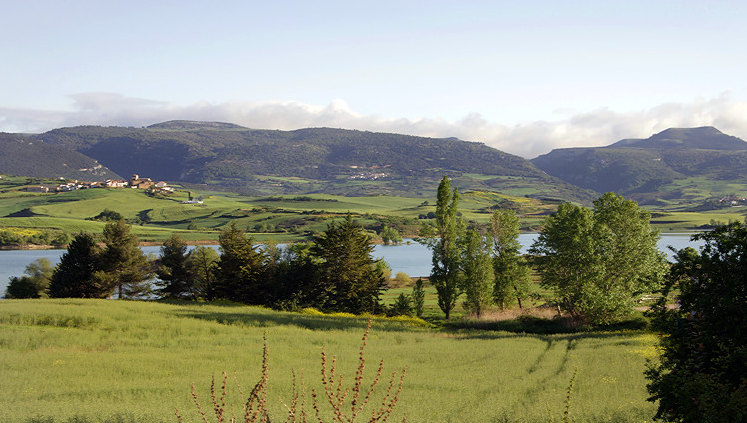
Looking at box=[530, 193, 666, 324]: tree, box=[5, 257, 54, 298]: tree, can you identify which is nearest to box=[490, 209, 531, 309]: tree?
box=[530, 193, 666, 324]: tree

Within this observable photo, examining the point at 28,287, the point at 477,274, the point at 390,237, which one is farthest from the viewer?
the point at 390,237

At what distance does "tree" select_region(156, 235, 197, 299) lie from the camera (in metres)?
58.2

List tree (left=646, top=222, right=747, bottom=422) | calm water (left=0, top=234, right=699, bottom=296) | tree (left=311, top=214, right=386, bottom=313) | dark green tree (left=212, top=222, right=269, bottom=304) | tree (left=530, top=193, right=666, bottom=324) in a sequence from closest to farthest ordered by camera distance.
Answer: tree (left=646, top=222, right=747, bottom=422), tree (left=530, top=193, right=666, bottom=324), dark green tree (left=212, top=222, right=269, bottom=304), tree (left=311, top=214, right=386, bottom=313), calm water (left=0, top=234, right=699, bottom=296)

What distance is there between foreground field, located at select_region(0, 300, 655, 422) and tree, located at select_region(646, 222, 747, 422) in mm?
2935

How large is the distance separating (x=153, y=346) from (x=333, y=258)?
30.3m

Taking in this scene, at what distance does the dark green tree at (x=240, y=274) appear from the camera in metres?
56.5

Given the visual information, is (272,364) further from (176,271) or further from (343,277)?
(176,271)

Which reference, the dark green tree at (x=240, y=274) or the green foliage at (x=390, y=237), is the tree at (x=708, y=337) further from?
the green foliage at (x=390, y=237)

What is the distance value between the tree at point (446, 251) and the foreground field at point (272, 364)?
14.4 metres

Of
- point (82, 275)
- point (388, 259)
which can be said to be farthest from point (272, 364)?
point (388, 259)

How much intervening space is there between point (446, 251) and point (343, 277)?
11.6m

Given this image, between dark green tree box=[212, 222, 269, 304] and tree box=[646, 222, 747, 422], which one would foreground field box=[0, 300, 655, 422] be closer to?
tree box=[646, 222, 747, 422]

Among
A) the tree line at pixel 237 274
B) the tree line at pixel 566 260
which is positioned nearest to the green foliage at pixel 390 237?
the tree line at pixel 237 274

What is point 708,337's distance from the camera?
12.6 m
